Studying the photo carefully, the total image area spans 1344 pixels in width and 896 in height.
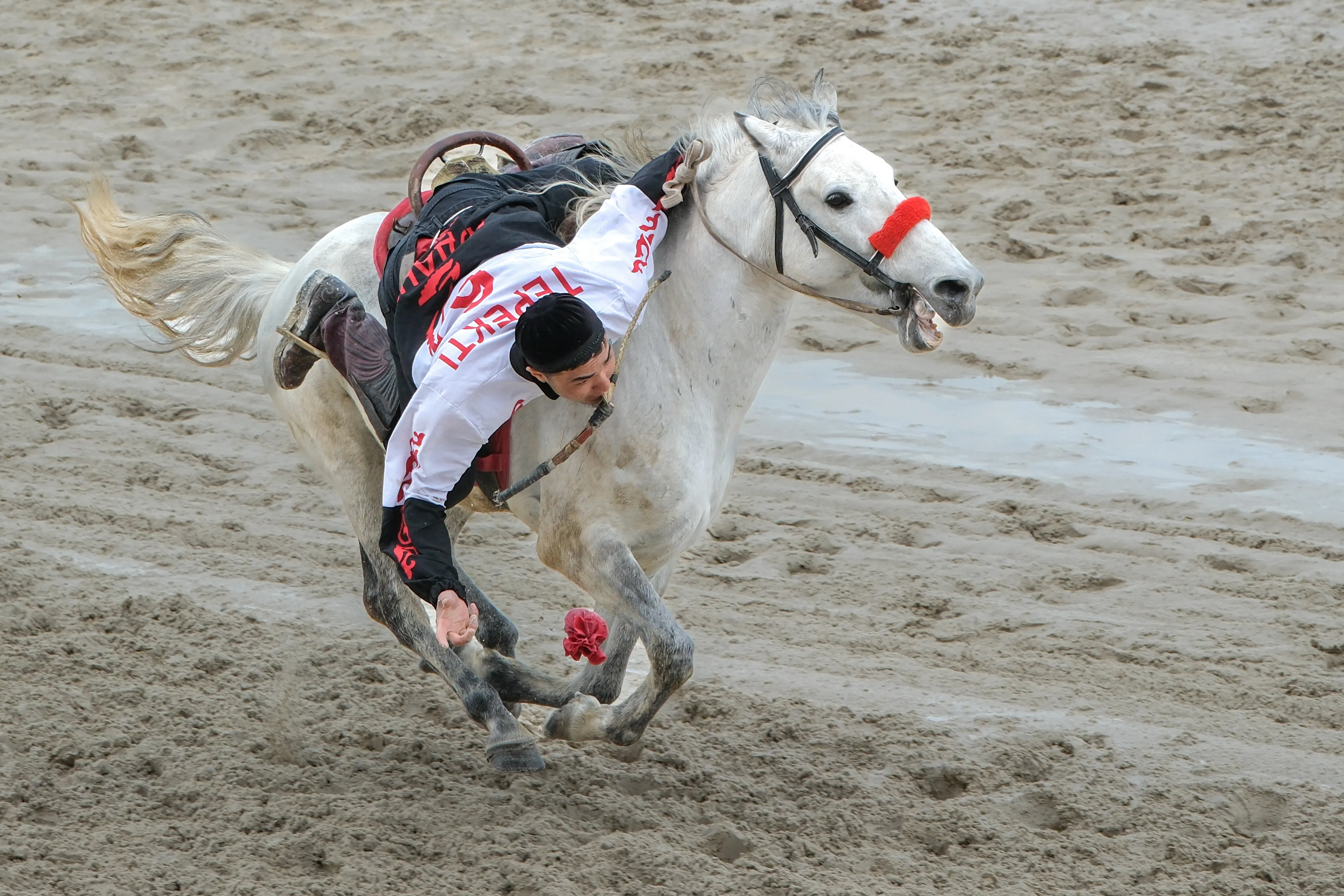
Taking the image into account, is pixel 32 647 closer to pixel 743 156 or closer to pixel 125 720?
pixel 125 720

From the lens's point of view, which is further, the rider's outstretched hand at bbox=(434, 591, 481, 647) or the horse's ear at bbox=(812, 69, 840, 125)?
the horse's ear at bbox=(812, 69, 840, 125)

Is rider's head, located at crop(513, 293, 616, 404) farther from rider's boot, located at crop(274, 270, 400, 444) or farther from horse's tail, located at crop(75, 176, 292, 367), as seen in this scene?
horse's tail, located at crop(75, 176, 292, 367)

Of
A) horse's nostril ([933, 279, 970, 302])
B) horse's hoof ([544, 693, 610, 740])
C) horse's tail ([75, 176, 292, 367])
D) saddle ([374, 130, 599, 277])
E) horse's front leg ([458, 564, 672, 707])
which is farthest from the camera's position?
horse's tail ([75, 176, 292, 367])

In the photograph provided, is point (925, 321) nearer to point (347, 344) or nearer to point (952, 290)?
point (952, 290)

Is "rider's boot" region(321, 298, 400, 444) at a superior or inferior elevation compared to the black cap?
inferior

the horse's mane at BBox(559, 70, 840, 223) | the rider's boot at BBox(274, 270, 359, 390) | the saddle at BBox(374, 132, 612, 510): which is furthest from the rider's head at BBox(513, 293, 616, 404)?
the rider's boot at BBox(274, 270, 359, 390)

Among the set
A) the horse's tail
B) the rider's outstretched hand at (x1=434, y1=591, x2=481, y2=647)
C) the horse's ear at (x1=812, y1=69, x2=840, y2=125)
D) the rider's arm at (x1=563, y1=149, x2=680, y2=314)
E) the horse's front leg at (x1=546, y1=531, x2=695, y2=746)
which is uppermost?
the horse's ear at (x1=812, y1=69, x2=840, y2=125)

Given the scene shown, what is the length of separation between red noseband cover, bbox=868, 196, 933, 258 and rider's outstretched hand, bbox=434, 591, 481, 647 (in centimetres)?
116

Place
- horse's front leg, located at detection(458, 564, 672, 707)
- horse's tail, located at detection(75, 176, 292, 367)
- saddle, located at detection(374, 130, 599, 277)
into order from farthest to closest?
horse's tail, located at detection(75, 176, 292, 367)
saddle, located at detection(374, 130, 599, 277)
horse's front leg, located at detection(458, 564, 672, 707)

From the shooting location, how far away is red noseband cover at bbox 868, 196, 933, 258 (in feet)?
10.2

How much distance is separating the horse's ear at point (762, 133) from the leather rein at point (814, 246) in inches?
1.0

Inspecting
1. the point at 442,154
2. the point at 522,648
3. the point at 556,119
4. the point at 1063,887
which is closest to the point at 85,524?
the point at 522,648

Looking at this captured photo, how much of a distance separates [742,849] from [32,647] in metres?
2.26

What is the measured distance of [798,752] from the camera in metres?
3.94
